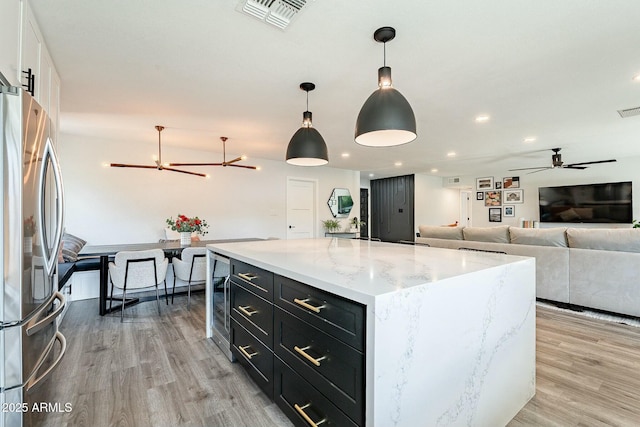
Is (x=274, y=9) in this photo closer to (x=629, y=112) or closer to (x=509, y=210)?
(x=629, y=112)

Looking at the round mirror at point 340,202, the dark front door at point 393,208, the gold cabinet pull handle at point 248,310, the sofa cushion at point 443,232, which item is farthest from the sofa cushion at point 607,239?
the dark front door at point 393,208

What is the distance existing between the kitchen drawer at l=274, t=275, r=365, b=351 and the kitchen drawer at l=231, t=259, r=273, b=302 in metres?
0.12

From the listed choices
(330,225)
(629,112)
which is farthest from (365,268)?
(330,225)

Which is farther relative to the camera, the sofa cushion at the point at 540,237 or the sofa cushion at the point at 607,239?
the sofa cushion at the point at 540,237

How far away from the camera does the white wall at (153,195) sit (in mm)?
4480

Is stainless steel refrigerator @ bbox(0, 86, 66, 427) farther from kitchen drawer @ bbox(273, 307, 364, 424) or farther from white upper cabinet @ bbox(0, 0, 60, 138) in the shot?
kitchen drawer @ bbox(273, 307, 364, 424)

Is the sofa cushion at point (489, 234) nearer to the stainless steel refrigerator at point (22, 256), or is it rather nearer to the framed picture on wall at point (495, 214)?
the stainless steel refrigerator at point (22, 256)

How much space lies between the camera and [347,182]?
7891 millimetres

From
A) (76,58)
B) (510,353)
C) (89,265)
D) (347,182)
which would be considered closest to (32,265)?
(76,58)

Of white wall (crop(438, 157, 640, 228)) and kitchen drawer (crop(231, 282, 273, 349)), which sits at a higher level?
white wall (crop(438, 157, 640, 228))

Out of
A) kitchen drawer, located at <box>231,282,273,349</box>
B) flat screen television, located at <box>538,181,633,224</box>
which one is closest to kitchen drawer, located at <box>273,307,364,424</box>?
kitchen drawer, located at <box>231,282,273,349</box>

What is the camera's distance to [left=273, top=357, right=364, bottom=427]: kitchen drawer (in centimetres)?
128

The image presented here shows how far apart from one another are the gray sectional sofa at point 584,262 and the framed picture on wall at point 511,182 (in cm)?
498

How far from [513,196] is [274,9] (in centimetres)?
874
